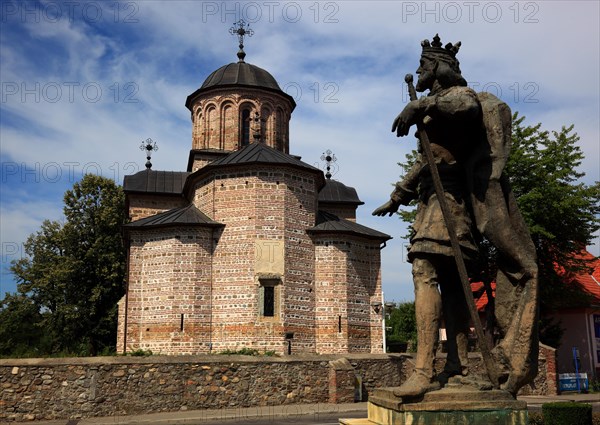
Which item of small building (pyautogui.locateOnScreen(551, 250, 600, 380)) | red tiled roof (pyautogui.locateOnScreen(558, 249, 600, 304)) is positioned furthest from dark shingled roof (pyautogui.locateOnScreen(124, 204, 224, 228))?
small building (pyautogui.locateOnScreen(551, 250, 600, 380))

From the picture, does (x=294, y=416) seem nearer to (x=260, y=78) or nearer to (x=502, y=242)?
(x=502, y=242)

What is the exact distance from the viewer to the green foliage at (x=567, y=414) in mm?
6910

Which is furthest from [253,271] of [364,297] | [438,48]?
[438,48]

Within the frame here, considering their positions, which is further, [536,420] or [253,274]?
[253,274]

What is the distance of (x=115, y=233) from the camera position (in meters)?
31.7

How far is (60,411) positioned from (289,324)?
962 centimetres

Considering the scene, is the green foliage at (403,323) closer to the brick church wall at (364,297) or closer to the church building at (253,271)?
the brick church wall at (364,297)

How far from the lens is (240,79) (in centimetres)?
2830

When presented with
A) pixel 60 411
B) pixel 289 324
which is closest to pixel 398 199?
pixel 60 411

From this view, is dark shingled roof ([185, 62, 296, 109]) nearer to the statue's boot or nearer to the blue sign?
the blue sign

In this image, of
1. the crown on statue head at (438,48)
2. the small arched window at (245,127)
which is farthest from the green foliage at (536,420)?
the small arched window at (245,127)

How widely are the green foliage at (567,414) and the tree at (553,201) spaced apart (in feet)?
42.3

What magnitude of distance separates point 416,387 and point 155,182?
87.2 feet

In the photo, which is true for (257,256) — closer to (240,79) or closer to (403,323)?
(240,79)
